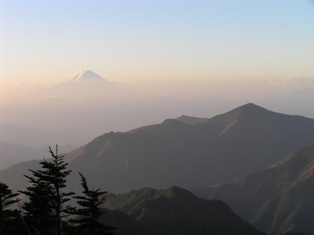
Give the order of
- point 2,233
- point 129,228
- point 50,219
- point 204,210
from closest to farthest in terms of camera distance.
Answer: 1. point 50,219
2. point 2,233
3. point 129,228
4. point 204,210

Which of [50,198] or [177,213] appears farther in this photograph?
[177,213]

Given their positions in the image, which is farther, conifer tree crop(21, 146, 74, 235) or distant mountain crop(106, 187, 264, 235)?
distant mountain crop(106, 187, 264, 235)

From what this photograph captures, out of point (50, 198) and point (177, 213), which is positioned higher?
point (50, 198)

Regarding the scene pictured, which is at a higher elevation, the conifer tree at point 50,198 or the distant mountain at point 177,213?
the conifer tree at point 50,198

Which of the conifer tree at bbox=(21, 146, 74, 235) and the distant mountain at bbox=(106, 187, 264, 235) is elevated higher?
the conifer tree at bbox=(21, 146, 74, 235)

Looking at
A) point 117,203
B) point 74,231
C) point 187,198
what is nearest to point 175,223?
point 187,198

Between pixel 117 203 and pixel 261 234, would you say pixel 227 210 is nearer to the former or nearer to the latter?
pixel 261 234

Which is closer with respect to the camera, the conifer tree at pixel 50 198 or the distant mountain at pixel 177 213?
the conifer tree at pixel 50 198

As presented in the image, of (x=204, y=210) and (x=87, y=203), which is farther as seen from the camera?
(x=204, y=210)
